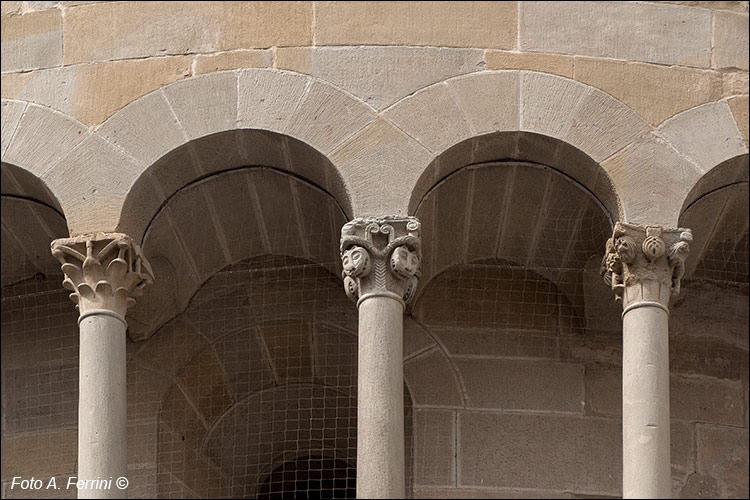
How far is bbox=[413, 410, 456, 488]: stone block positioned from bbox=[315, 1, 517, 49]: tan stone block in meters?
2.59

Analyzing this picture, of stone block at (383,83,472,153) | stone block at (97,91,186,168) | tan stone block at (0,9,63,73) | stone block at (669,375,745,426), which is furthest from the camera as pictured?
stone block at (669,375,745,426)

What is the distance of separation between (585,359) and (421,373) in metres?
1.13

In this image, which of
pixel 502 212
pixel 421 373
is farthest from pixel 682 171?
pixel 421 373

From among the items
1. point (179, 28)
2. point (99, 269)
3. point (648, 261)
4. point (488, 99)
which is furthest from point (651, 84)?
point (99, 269)

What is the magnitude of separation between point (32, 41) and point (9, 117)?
0.57 meters

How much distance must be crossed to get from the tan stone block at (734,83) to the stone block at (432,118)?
67.5 inches

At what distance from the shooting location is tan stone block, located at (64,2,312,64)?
14.1m

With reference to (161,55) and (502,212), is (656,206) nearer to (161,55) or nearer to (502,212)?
(502,212)

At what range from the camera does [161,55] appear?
1416cm

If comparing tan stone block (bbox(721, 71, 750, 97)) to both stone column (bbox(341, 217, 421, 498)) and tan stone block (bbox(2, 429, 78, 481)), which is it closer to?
stone column (bbox(341, 217, 421, 498))

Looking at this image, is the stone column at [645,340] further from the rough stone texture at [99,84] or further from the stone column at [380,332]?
the rough stone texture at [99,84]

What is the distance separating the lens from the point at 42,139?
14047 mm

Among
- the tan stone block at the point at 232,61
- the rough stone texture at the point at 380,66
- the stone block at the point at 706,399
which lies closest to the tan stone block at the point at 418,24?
the rough stone texture at the point at 380,66

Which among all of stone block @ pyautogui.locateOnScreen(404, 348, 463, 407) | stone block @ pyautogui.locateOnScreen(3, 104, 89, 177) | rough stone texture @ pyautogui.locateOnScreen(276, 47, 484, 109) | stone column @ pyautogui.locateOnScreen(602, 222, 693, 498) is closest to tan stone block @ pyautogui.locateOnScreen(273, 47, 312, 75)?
rough stone texture @ pyautogui.locateOnScreen(276, 47, 484, 109)
